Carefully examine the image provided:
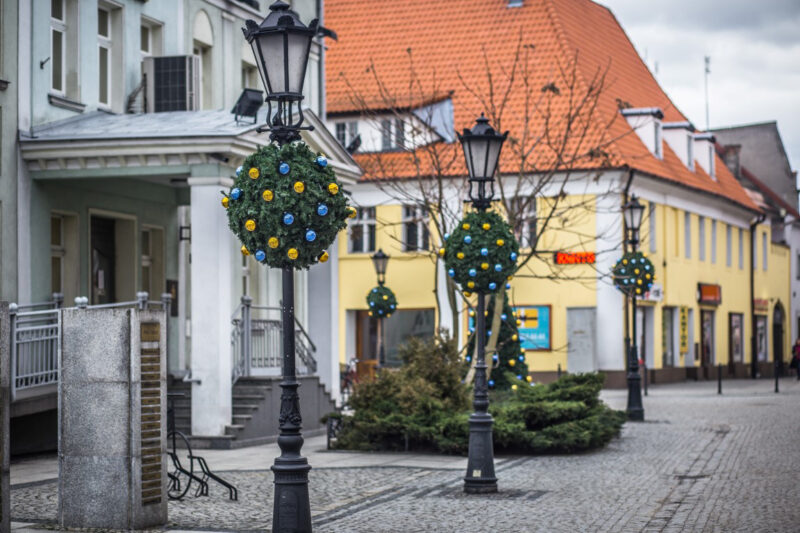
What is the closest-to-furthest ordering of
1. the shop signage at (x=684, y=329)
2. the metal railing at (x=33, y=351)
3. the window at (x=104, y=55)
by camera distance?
the metal railing at (x=33, y=351), the window at (x=104, y=55), the shop signage at (x=684, y=329)

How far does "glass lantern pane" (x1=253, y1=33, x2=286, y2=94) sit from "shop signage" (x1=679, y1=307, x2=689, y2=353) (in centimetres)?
3821

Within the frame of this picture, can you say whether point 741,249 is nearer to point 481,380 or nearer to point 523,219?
point 523,219

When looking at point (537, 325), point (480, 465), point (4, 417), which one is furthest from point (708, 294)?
point (4, 417)

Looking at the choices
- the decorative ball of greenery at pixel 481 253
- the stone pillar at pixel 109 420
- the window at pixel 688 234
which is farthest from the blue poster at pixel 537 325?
the stone pillar at pixel 109 420

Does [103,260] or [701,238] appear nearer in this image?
[103,260]

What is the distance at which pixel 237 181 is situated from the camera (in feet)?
36.3

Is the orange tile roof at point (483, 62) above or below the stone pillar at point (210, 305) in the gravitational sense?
above

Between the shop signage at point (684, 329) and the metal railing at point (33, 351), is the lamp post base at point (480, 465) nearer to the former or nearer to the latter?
the metal railing at point (33, 351)

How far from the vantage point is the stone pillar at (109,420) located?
11.6 meters

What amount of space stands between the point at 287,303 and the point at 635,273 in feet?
55.5

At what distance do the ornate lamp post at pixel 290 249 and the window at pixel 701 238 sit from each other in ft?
133

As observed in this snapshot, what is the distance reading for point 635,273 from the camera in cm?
2653

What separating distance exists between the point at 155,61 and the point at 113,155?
3429 millimetres

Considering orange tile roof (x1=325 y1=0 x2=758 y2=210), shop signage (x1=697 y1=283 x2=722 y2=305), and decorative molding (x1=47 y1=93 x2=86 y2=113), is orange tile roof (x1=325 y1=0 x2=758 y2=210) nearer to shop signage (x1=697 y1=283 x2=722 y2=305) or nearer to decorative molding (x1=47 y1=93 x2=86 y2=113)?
shop signage (x1=697 y1=283 x2=722 y2=305)
